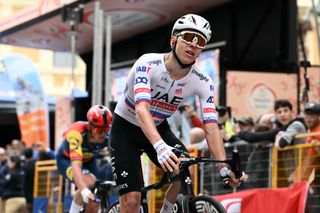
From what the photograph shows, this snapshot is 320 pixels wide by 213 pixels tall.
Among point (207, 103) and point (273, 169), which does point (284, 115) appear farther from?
point (207, 103)

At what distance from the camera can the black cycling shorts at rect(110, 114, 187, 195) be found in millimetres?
7805

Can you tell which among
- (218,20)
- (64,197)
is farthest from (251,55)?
(64,197)

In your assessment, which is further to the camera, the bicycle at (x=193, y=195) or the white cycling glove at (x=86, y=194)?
the white cycling glove at (x=86, y=194)

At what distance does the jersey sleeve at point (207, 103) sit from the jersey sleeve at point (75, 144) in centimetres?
288

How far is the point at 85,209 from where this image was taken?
10297 millimetres

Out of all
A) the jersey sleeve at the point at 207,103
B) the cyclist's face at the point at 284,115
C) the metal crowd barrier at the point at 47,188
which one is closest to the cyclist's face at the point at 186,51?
the jersey sleeve at the point at 207,103

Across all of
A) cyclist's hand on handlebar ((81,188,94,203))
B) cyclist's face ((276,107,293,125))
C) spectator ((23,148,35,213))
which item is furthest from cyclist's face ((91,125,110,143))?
spectator ((23,148,35,213))

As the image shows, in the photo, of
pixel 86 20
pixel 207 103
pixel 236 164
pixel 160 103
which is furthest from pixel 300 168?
pixel 86 20

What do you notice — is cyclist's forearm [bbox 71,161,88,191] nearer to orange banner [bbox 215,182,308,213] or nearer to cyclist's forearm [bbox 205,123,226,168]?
orange banner [bbox 215,182,308,213]

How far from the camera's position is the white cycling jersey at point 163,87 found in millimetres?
7504

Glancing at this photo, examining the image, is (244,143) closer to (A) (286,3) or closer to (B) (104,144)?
(B) (104,144)

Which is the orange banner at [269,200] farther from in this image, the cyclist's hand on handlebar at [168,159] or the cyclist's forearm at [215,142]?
the cyclist's hand on handlebar at [168,159]

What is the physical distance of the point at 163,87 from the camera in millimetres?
7633

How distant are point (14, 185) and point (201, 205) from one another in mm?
10463
